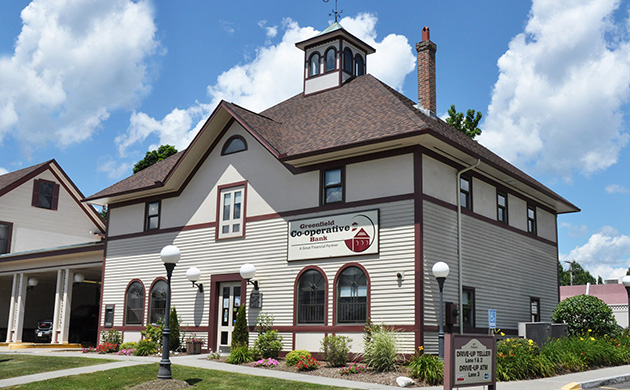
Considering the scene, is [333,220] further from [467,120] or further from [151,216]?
[467,120]

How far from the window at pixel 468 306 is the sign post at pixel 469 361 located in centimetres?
799

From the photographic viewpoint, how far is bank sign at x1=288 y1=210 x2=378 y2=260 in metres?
19.5

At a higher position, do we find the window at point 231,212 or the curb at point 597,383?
the window at point 231,212

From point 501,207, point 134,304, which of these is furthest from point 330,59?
point 134,304

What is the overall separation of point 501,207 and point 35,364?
1620cm

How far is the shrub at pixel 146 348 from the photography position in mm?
22875

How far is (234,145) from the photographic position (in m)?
23.9

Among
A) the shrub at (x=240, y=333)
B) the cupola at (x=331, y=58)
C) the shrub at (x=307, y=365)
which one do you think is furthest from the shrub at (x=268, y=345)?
the cupola at (x=331, y=58)

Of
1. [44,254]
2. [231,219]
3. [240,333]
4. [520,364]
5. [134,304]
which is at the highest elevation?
[231,219]

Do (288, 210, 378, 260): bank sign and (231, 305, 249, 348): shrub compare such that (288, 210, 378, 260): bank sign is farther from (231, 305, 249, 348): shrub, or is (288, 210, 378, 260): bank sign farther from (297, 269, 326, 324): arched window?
(231, 305, 249, 348): shrub

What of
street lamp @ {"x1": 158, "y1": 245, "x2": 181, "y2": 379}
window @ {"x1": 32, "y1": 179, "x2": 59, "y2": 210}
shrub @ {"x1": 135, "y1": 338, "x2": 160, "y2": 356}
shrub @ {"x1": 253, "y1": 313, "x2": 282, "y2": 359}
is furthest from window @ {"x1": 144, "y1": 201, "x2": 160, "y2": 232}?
window @ {"x1": 32, "y1": 179, "x2": 59, "y2": 210}

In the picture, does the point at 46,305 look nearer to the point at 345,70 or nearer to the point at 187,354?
the point at 187,354

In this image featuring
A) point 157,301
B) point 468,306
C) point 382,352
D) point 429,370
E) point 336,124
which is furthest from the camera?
point 157,301

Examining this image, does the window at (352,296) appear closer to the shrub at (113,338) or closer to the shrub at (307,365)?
the shrub at (307,365)
